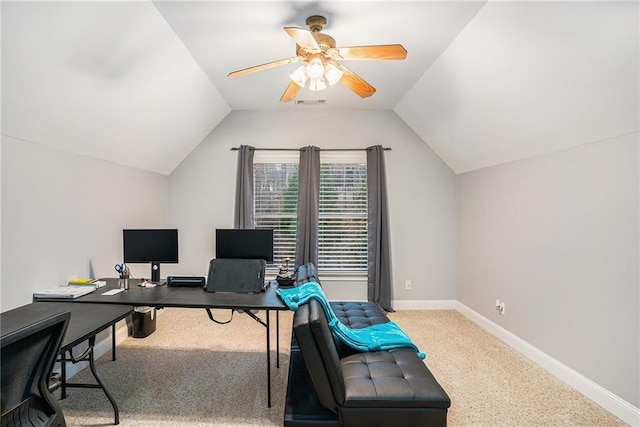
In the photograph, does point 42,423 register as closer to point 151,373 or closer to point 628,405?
point 151,373

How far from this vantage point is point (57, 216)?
2.42 m

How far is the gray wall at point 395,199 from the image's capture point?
4.23 meters

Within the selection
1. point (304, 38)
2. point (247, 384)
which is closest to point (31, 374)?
point (247, 384)

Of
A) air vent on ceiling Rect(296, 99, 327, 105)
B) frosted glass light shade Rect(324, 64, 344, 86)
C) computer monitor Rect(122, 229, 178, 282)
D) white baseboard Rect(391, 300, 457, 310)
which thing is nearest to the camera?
frosted glass light shade Rect(324, 64, 344, 86)

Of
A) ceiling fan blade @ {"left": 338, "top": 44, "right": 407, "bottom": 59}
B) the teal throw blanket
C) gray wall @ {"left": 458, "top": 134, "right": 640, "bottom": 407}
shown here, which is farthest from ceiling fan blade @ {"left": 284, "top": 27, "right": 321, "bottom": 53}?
gray wall @ {"left": 458, "top": 134, "right": 640, "bottom": 407}

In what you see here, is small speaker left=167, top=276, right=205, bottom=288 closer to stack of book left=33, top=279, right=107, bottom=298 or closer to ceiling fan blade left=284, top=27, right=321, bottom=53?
stack of book left=33, top=279, right=107, bottom=298

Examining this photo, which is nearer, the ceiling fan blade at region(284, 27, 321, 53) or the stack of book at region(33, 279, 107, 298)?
the ceiling fan blade at region(284, 27, 321, 53)

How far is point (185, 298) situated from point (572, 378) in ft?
9.95

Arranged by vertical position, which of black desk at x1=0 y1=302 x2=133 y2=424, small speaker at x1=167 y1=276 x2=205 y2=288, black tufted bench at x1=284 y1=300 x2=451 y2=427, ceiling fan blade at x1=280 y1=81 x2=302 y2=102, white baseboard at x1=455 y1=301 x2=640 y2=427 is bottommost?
white baseboard at x1=455 y1=301 x2=640 y2=427

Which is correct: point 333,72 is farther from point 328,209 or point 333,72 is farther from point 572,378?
point 572,378

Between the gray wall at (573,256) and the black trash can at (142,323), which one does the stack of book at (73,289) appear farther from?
the gray wall at (573,256)

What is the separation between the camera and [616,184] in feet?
6.91

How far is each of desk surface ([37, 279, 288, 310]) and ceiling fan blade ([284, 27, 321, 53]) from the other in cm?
172

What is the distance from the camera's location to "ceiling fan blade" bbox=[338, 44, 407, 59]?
6.15 ft
